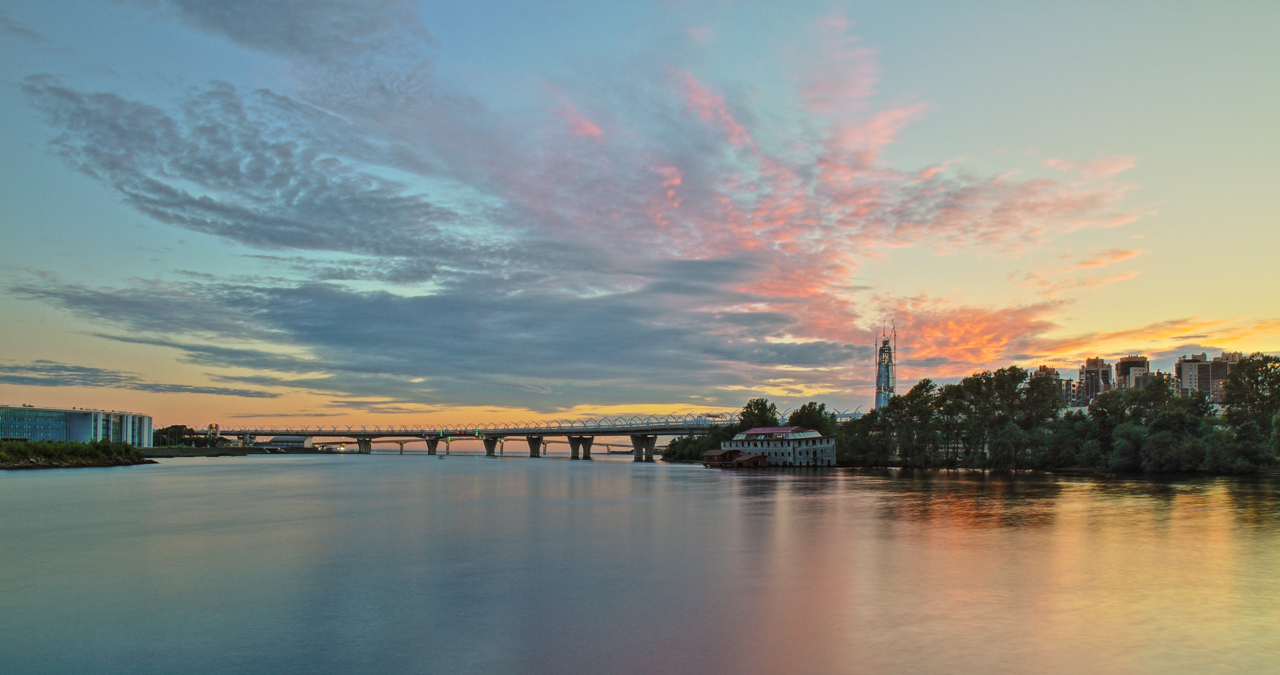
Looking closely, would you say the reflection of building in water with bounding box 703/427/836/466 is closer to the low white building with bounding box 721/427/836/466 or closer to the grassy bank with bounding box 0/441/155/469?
the low white building with bounding box 721/427/836/466

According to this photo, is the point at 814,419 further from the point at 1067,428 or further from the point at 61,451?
the point at 61,451

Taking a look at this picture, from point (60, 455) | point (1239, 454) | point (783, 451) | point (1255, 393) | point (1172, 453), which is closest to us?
point (1239, 454)

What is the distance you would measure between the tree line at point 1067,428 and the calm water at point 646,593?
5373 cm

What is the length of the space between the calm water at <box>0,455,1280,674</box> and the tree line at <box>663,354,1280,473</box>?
53727 mm

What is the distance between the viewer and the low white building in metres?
135

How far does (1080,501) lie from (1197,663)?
1663 inches

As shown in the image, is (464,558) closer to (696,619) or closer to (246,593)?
(246,593)

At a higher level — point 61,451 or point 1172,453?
point 1172,453

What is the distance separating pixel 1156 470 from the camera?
9200 centimetres

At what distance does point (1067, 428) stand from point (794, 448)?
4572cm

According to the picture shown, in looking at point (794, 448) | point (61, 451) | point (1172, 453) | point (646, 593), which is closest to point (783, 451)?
point (794, 448)

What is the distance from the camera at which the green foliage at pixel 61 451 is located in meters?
109

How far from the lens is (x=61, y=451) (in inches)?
4651

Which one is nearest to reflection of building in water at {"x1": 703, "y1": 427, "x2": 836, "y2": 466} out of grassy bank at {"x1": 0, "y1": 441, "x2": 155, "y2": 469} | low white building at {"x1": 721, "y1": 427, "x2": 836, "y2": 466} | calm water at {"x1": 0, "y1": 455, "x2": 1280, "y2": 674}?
low white building at {"x1": 721, "y1": 427, "x2": 836, "y2": 466}
